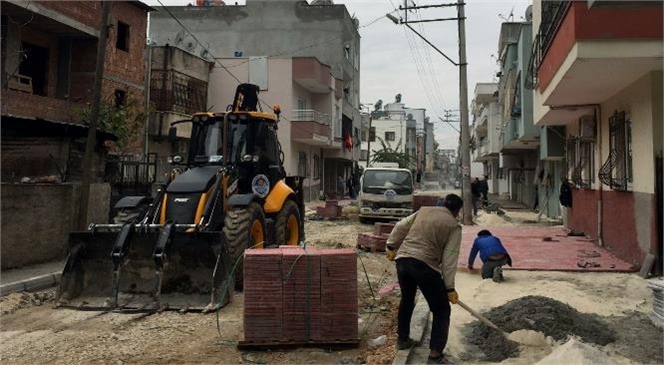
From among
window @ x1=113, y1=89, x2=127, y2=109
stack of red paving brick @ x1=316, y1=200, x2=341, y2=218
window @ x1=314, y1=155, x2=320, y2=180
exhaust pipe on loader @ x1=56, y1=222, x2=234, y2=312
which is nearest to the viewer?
exhaust pipe on loader @ x1=56, y1=222, x2=234, y2=312

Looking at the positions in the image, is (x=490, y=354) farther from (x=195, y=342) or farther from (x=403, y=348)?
(x=195, y=342)

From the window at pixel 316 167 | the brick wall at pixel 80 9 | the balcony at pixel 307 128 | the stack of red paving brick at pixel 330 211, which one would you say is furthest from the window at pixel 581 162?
the window at pixel 316 167

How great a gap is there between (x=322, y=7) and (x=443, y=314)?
35566 millimetres

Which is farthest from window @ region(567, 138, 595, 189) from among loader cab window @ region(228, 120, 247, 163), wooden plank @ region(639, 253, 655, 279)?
loader cab window @ region(228, 120, 247, 163)

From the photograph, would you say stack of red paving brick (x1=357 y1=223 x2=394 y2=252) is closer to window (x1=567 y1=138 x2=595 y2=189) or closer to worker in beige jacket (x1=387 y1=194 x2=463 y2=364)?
window (x1=567 y1=138 x2=595 y2=189)

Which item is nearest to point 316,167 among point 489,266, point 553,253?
point 553,253

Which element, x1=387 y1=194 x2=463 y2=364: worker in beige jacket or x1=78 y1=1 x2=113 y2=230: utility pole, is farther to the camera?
x1=78 y1=1 x2=113 y2=230: utility pole

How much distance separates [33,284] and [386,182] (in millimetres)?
13312

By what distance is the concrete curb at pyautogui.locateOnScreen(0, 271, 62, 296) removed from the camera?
7965 millimetres

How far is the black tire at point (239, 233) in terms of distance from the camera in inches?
301

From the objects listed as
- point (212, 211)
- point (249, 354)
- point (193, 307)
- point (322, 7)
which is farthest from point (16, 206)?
point (322, 7)

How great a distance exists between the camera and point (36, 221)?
998cm

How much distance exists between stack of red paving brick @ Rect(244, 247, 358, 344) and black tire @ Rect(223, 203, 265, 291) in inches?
83.2

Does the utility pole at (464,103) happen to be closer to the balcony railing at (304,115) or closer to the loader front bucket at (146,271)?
the balcony railing at (304,115)
